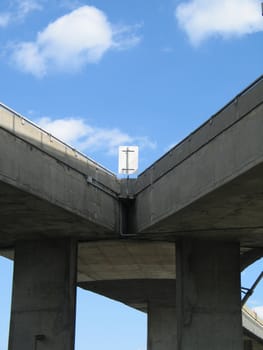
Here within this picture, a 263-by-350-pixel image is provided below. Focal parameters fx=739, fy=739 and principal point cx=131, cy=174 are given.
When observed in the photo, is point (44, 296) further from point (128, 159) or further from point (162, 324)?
point (162, 324)

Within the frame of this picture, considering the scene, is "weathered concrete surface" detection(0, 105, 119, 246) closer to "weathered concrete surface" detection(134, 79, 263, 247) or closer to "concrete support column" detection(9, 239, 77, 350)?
"concrete support column" detection(9, 239, 77, 350)

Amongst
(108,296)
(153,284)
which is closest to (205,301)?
(153,284)

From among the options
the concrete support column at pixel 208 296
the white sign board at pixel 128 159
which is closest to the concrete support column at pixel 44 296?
the white sign board at pixel 128 159

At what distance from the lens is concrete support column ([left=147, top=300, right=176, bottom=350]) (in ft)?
133

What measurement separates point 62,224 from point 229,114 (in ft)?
22.7

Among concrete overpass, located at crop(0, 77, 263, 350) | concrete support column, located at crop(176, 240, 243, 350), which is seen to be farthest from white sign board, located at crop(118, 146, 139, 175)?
concrete support column, located at crop(176, 240, 243, 350)

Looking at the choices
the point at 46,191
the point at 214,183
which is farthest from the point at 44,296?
the point at 214,183

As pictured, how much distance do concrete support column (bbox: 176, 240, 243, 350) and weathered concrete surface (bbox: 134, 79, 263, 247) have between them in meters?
0.80

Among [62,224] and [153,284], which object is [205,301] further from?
[153,284]

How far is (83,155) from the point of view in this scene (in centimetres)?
2559

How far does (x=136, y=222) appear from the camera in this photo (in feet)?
79.6

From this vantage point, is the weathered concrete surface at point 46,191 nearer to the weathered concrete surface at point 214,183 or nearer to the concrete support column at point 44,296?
the concrete support column at point 44,296

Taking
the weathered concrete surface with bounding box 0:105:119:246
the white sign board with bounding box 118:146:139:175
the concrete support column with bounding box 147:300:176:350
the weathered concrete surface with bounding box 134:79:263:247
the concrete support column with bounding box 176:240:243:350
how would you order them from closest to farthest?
the weathered concrete surface with bounding box 134:79:263:247 < the weathered concrete surface with bounding box 0:105:119:246 < the concrete support column with bounding box 176:240:243:350 < the white sign board with bounding box 118:146:139:175 < the concrete support column with bounding box 147:300:176:350

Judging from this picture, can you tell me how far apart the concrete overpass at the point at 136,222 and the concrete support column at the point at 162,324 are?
1107 centimetres
